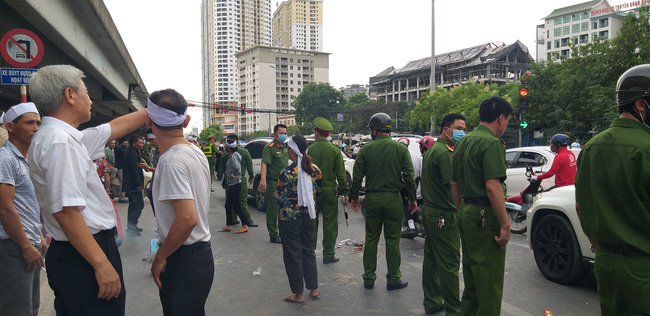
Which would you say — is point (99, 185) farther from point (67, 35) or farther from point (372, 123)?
point (67, 35)

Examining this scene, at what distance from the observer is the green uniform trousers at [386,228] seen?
5164mm

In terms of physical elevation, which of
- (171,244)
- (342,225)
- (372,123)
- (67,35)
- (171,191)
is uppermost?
(67,35)

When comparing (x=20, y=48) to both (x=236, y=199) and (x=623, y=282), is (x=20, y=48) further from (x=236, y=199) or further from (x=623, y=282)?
(x=623, y=282)

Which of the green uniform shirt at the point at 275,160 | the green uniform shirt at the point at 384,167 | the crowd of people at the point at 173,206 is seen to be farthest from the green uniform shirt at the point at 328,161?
the crowd of people at the point at 173,206

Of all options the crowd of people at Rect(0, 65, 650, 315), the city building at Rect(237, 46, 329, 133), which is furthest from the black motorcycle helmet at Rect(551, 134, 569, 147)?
the city building at Rect(237, 46, 329, 133)

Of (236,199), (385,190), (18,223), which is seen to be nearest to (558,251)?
(385,190)

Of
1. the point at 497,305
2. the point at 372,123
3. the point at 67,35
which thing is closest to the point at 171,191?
the point at 497,305

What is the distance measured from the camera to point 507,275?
5.83 meters

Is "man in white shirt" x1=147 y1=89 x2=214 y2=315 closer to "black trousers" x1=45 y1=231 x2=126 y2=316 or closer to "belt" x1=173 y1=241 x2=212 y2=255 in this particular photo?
"belt" x1=173 y1=241 x2=212 y2=255

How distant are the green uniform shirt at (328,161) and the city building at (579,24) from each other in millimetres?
92964

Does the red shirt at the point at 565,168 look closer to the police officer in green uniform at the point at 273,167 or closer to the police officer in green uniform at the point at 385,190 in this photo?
the police officer in green uniform at the point at 385,190

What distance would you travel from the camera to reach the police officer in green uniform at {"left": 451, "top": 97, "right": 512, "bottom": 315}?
3.35 m

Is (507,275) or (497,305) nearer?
(497,305)

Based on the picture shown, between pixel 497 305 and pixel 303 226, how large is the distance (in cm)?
224
